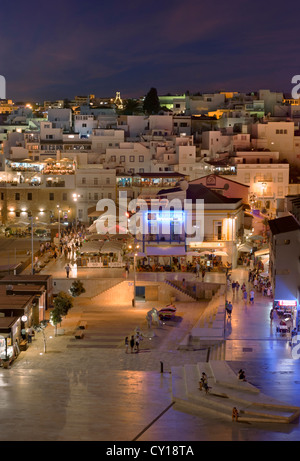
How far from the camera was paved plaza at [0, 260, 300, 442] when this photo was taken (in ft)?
57.5

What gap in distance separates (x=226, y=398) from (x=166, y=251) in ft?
66.1

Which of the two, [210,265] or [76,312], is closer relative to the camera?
[76,312]

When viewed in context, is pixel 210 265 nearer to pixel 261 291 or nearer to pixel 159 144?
pixel 261 291

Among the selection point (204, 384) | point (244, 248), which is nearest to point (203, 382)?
point (204, 384)

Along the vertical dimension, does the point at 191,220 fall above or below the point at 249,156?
below

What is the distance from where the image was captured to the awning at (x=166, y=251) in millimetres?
38875

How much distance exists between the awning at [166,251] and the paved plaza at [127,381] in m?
6.51

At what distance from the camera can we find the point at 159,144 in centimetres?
6556

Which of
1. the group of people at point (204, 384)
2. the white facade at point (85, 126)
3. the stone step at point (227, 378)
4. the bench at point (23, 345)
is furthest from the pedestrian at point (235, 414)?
the white facade at point (85, 126)

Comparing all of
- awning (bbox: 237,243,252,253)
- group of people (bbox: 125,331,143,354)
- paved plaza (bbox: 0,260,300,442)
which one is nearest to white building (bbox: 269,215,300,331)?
paved plaza (bbox: 0,260,300,442)

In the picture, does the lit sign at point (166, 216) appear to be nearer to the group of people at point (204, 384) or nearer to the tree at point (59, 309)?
the tree at point (59, 309)

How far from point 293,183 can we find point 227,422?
40979 mm

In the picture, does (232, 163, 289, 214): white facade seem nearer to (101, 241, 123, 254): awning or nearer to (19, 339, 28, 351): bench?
(101, 241, 123, 254): awning

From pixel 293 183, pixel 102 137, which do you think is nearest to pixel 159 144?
pixel 102 137
